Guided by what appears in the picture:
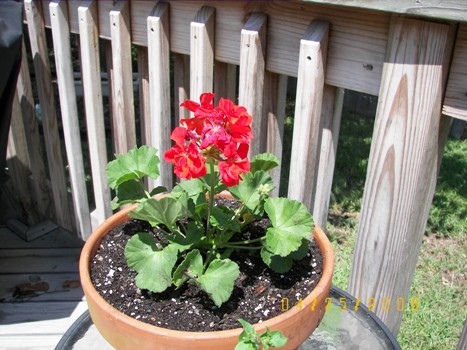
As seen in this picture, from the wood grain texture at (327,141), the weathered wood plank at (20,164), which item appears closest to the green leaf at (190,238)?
the wood grain texture at (327,141)

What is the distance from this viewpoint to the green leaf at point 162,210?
1.02 m

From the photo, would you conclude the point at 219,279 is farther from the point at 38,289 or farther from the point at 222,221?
the point at 38,289

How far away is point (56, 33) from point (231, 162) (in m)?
1.38

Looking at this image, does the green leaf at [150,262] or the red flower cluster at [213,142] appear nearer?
the red flower cluster at [213,142]

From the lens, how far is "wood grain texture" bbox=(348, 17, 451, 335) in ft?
3.66

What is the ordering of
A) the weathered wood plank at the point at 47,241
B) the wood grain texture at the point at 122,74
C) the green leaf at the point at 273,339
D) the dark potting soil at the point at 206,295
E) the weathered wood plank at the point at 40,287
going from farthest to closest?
the weathered wood plank at the point at 47,241
the weathered wood plank at the point at 40,287
the wood grain texture at the point at 122,74
the dark potting soil at the point at 206,295
the green leaf at the point at 273,339

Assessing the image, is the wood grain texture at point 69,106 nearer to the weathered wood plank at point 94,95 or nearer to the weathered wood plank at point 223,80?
the weathered wood plank at point 94,95

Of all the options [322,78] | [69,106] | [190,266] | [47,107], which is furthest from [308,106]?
[47,107]

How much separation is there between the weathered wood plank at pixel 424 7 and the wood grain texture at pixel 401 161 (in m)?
0.07

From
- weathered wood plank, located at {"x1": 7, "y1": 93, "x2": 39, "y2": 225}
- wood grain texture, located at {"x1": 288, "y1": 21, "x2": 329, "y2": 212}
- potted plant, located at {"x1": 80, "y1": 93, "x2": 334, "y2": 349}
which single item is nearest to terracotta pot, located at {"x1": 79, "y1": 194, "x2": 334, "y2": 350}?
potted plant, located at {"x1": 80, "y1": 93, "x2": 334, "y2": 349}

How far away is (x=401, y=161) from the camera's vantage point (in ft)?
4.03

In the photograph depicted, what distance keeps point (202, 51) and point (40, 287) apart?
59.6 inches
